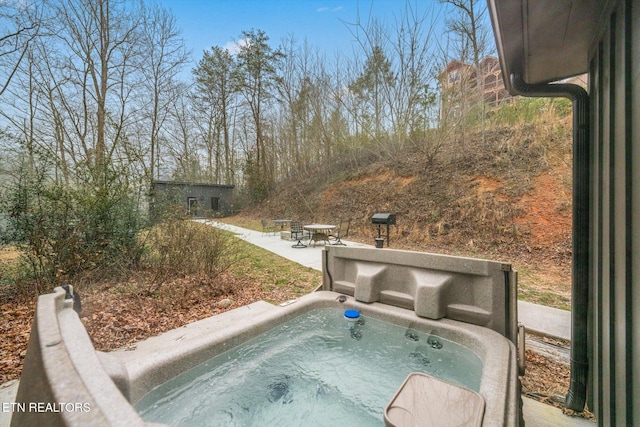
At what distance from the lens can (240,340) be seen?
280 cm

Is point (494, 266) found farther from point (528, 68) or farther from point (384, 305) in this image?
point (528, 68)

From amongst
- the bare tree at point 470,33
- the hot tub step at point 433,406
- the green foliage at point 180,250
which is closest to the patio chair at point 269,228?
the green foliage at point 180,250

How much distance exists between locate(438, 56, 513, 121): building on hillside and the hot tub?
7674 millimetres

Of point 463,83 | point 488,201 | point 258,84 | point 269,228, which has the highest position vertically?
point 258,84

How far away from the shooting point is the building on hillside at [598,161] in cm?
121

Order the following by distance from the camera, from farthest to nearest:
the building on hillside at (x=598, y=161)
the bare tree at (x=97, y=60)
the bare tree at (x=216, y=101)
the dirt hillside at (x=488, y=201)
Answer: the bare tree at (x=216, y=101) < the bare tree at (x=97, y=60) < the dirt hillside at (x=488, y=201) < the building on hillside at (x=598, y=161)

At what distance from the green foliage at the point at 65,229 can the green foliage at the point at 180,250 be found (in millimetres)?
478

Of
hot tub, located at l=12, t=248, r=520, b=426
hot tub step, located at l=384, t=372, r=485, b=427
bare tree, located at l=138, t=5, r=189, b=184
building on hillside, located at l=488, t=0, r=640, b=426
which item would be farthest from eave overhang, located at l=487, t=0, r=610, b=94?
bare tree, located at l=138, t=5, r=189, b=184

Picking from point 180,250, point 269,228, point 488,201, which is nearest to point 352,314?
point 180,250

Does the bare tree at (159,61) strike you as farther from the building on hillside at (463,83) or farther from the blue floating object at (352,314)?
the building on hillside at (463,83)

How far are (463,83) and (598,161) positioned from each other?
7.97 meters

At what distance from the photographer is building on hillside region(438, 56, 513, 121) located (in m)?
8.49

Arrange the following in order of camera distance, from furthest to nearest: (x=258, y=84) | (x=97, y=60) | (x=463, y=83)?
(x=258, y=84), (x=463, y=83), (x=97, y=60)

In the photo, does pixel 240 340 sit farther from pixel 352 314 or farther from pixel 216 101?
pixel 216 101
